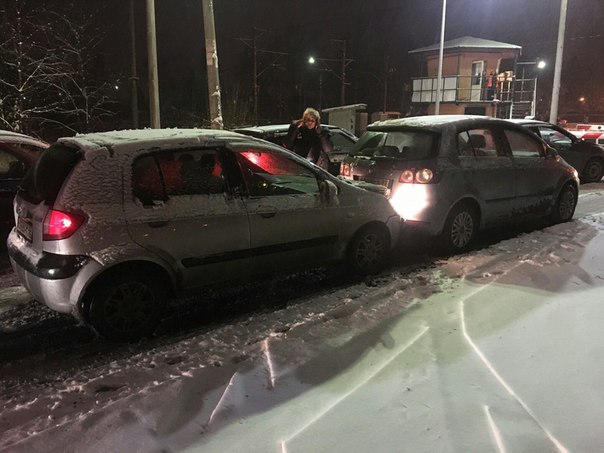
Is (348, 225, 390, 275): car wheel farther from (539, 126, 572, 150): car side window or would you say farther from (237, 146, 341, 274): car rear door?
(539, 126, 572, 150): car side window

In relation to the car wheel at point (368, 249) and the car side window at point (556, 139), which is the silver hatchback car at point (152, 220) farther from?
the car side window at point (556, 139)

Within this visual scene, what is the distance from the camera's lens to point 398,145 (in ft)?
21.0

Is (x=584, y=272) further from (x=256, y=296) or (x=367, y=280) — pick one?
(x=256, y=296)

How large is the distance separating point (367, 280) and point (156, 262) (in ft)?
7.38

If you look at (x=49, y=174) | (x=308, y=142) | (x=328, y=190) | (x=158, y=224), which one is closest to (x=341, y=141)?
(x=308, y=142)

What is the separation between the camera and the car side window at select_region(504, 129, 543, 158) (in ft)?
23.1

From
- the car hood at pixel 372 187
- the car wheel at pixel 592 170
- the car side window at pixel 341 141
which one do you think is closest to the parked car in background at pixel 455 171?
the car hood at pixel 372 187

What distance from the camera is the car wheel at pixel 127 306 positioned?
3953mm

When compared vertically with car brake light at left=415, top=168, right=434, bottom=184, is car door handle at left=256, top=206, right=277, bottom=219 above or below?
below

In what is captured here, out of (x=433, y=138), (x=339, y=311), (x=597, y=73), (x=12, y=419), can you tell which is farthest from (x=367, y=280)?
(x=597, y=73)

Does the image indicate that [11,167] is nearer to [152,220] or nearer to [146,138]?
[146,138]

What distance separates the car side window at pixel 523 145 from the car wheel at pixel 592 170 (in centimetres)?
633

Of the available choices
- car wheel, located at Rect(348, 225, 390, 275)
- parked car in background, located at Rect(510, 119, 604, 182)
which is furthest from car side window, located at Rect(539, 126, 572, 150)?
car wheel, located at Rect(348, 225, 390, 275)

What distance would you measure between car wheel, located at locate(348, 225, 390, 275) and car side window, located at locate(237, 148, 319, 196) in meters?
0.77
